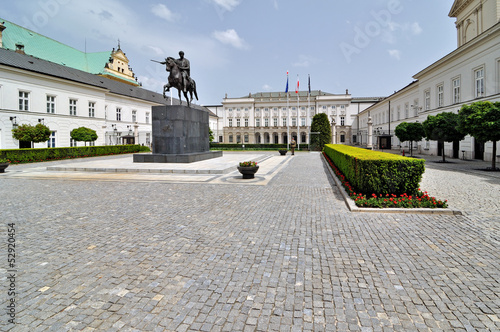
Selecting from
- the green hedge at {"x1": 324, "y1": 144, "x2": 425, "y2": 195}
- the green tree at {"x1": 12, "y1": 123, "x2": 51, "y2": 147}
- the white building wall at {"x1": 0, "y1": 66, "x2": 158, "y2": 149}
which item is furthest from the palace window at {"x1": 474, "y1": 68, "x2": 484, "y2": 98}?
the white building wall at {"x1": 0, "y1": 66, "x2": 158, "y2": 149}

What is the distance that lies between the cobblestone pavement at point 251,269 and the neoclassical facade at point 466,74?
60.4ft

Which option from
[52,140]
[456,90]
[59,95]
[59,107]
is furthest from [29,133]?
[456,90]

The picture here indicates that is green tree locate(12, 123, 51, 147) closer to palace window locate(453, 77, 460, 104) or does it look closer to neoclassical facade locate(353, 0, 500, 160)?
neoclassical facade locate(353, 0, 500, 160)

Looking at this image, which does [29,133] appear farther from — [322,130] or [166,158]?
[322,130]

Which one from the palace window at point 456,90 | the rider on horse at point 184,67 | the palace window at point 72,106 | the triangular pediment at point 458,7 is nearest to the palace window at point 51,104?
the palace window at point 72,106

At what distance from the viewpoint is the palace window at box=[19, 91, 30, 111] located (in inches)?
1168

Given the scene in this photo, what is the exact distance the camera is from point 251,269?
390 centimetres

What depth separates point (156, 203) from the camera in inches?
315

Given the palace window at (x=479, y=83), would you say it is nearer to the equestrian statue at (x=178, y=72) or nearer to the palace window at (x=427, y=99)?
the palace window at (x=427, y=99)

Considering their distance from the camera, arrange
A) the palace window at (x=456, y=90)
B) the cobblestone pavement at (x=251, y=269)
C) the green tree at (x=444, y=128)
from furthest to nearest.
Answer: the palace window at (x=456, y=90) → the green tree at (x=444, y=128) → the cobblestone pavement at (x=251, y=269)

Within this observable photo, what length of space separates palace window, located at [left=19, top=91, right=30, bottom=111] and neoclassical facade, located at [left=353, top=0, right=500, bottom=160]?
1560 inches

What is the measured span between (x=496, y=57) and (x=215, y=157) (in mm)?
22158

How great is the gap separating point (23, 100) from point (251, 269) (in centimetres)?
3632

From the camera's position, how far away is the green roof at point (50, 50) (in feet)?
124
